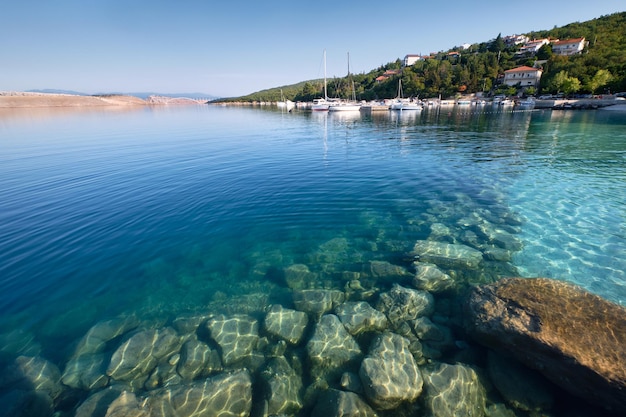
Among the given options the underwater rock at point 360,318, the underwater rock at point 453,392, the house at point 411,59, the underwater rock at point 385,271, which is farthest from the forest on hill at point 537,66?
the underwater rock at point 453,392

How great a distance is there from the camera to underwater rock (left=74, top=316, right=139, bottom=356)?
18.8 feet

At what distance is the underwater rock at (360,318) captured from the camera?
19.9ft

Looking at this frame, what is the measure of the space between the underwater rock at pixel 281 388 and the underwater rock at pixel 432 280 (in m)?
4.01

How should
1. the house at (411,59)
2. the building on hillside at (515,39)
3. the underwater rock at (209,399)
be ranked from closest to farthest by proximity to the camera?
the underwater rock at (209,399), the building on hillside at (515,39), the house at (411,59)

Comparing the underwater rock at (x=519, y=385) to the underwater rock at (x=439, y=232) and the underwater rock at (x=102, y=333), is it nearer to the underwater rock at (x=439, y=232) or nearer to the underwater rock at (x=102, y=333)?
the underwater rock at (x=439, y=232)

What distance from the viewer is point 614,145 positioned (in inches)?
939

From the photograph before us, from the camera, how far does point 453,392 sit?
15.0 feet

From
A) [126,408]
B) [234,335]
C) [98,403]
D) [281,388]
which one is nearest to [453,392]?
[281,388]

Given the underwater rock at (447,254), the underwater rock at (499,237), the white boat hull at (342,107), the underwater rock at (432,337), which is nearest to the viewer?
the underwater rock at (432,337)

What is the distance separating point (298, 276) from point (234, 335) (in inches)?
96.7

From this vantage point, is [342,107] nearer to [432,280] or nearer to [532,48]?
[432,280]

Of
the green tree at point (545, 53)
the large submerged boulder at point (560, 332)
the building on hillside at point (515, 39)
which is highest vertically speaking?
the building on hillside at point (515, 39)

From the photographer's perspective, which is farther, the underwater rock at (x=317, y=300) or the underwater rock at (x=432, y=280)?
the underwater rock at (x=432, y=280)

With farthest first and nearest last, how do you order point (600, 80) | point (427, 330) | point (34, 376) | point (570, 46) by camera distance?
1. point (570, 46)
2. point (600, 80)
3. point (427, 330)
4. point (34, 376)
